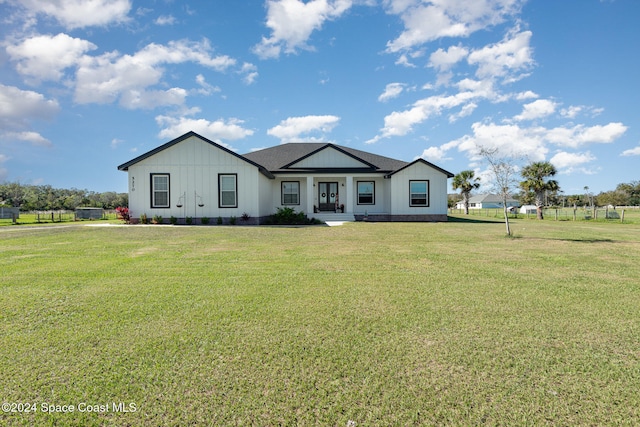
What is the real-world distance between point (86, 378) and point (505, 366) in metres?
3.68

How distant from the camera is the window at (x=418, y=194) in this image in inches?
840

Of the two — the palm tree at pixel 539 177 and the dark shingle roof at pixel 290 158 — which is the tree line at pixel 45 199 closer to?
the dark shingle roof at pixel 290 158

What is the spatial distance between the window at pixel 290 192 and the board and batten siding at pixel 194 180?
452cm

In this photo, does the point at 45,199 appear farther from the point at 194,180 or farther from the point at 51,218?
the point at 194,180

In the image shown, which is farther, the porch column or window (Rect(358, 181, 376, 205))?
window (Rect(358, 181, 376, 205))

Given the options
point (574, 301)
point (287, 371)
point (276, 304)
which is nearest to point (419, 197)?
point (574, 301)

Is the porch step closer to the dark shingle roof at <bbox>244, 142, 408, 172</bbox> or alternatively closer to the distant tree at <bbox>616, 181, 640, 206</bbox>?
the dark shingle roof at <bbox>244, 142, 408, 172</bbox>

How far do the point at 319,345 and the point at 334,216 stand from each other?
1757 cm

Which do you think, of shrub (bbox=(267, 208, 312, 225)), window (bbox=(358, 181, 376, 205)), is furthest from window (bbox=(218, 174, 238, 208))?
window (bbox=(358, 181, 376, 205))

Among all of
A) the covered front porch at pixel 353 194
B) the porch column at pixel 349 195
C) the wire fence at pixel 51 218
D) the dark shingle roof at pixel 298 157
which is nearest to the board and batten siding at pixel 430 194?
the covered front porch at pixel 353 194

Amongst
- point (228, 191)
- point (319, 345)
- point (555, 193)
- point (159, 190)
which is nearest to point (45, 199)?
point (159, 190)

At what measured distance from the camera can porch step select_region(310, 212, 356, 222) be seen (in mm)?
20562

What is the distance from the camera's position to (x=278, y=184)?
886 inches

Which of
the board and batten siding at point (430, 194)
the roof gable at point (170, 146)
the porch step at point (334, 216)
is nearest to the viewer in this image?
the roof gable at point (170, 146)
